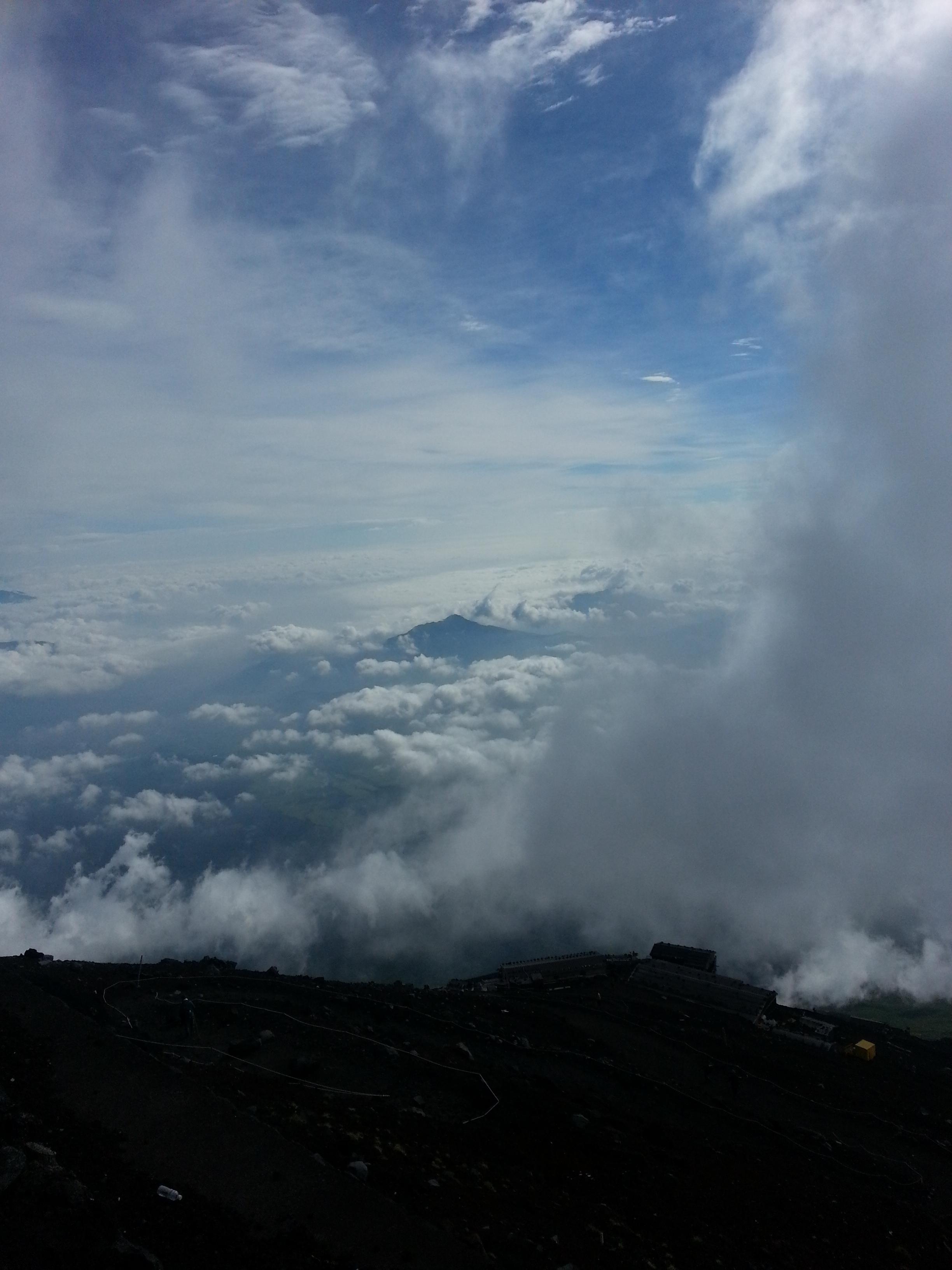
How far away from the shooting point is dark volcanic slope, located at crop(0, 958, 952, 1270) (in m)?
16.7

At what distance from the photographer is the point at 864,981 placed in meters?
125

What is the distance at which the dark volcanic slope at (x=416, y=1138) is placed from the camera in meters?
16.7

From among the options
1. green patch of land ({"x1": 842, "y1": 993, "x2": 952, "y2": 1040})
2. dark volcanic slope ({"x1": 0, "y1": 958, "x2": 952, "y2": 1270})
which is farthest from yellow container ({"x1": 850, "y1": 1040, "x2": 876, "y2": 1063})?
green patch of land ({"x1": 842, "y1": 993, "x2": 952, "y2": 1040})

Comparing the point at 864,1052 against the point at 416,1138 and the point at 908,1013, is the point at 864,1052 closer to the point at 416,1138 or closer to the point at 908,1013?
the point at 416,1138

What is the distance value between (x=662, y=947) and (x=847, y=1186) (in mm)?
51882

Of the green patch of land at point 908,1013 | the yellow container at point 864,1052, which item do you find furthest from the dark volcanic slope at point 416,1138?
the green patch of land at point 908,1013

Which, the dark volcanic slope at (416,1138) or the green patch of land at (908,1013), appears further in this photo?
the green patch of land at (908,1013)

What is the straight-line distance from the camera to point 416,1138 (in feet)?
73.8

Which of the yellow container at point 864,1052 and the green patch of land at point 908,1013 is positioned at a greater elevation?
the yellow container at point 864,1052

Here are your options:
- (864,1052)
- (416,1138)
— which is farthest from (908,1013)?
(416,1138)

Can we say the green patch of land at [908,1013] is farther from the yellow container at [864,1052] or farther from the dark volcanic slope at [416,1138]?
the dark volcanic slope at [416,1138]

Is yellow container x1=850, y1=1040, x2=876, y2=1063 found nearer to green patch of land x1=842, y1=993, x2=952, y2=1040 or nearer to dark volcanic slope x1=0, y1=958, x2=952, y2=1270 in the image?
dark volcanic slope x1=0, y1=958, x2=952, y2=1270

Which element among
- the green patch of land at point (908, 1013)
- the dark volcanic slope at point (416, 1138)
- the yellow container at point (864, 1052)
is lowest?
the green patch of land at point (908, 1013)

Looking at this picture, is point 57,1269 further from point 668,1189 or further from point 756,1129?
point 756,1129
